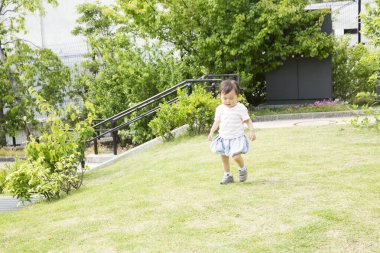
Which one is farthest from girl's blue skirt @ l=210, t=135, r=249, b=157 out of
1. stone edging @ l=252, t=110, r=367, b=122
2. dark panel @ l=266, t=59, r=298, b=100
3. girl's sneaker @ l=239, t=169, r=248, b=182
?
dark panel @ l=266, t=59, r=298, b=100

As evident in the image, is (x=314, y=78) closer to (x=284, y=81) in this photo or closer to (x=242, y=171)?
(x=284, y=81)

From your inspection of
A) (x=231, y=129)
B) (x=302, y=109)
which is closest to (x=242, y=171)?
(x=231, y=129)

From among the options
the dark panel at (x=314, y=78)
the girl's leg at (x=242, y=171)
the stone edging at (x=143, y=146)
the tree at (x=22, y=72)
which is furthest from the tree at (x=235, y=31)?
the girl's leg at (x=242, y=171)

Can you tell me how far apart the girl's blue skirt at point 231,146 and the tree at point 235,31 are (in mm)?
9941

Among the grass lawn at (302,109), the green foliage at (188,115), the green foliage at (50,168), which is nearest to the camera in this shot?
the green foliage at (50,168)

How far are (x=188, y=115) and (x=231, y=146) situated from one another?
4568mm

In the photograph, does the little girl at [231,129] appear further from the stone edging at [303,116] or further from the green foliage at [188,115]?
the stone edging at [303,116]

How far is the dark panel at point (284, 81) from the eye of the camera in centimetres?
1695

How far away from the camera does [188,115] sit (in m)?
10.2

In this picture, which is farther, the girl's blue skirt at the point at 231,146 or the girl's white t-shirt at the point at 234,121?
the girl's white t-shirt at the point at 234,121

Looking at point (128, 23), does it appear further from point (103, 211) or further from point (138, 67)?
point (103, 211)

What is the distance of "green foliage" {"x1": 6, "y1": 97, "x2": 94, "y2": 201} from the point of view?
21.8 feet

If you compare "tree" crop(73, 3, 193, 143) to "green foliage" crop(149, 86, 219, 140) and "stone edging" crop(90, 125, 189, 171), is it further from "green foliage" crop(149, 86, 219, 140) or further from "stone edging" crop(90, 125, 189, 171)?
"green foliage" crop(149, 86, 219, 140)

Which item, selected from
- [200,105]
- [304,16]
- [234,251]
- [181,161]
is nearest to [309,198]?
[234,251]
